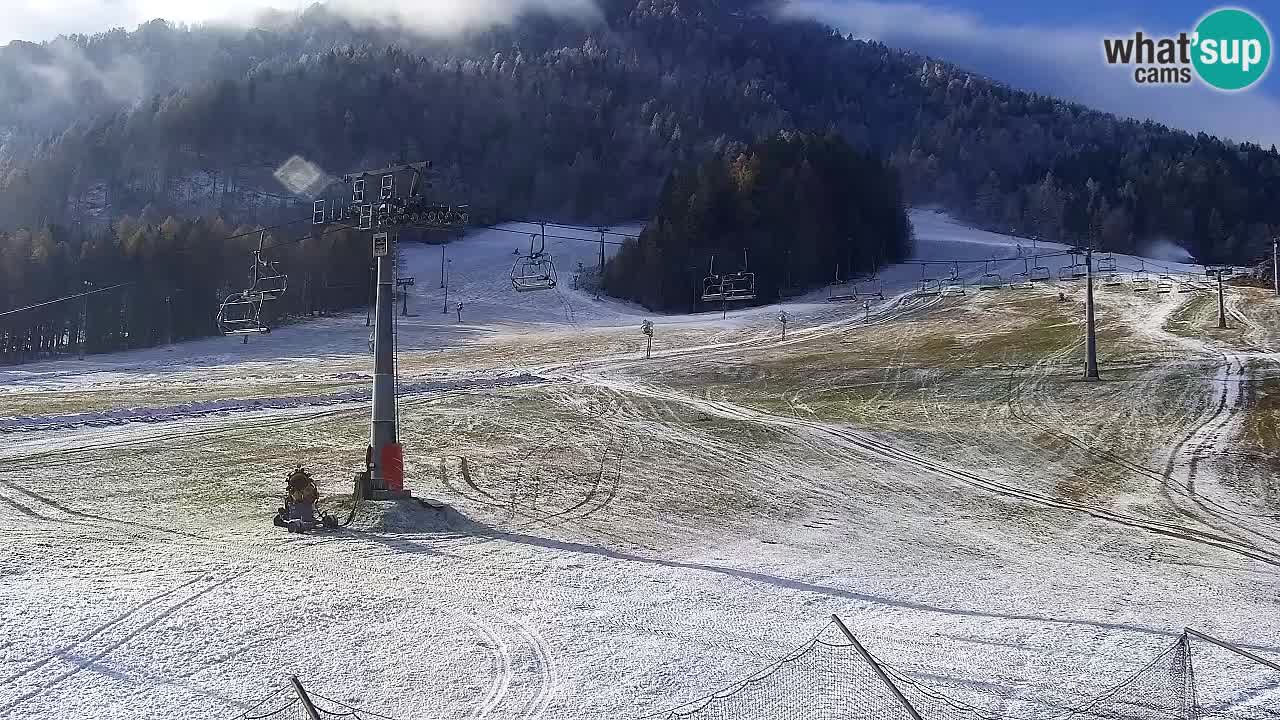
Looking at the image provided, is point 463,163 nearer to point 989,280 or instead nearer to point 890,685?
point 989,280

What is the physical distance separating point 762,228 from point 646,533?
7875cm

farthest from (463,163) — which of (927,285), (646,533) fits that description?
(646,533)

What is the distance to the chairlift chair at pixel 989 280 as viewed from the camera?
91250mm

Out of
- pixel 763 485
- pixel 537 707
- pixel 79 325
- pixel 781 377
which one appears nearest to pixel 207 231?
pixel 79 325

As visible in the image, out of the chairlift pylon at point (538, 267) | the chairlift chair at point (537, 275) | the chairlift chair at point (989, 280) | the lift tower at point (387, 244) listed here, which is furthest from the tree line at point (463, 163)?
the lift tower at point (387, 244)

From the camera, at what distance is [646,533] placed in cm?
2220

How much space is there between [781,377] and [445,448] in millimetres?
23089

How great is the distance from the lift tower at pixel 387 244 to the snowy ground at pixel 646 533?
145cm

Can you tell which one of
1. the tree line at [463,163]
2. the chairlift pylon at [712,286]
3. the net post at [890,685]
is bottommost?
the net post at [890,685]

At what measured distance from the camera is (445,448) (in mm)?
32000

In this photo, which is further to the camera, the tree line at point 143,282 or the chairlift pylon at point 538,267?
the tree line at point 143,282

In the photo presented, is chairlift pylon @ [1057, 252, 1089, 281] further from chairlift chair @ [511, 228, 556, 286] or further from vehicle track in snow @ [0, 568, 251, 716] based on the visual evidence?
vehicle track in snow @ [0, 568, 251, 716]

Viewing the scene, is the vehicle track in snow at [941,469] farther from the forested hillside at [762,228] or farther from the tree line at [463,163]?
the tree line at [463,163]

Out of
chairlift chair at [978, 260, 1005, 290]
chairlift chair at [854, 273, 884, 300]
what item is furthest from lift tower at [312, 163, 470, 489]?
chairlift chair at [978, 260, 1005, 290]
